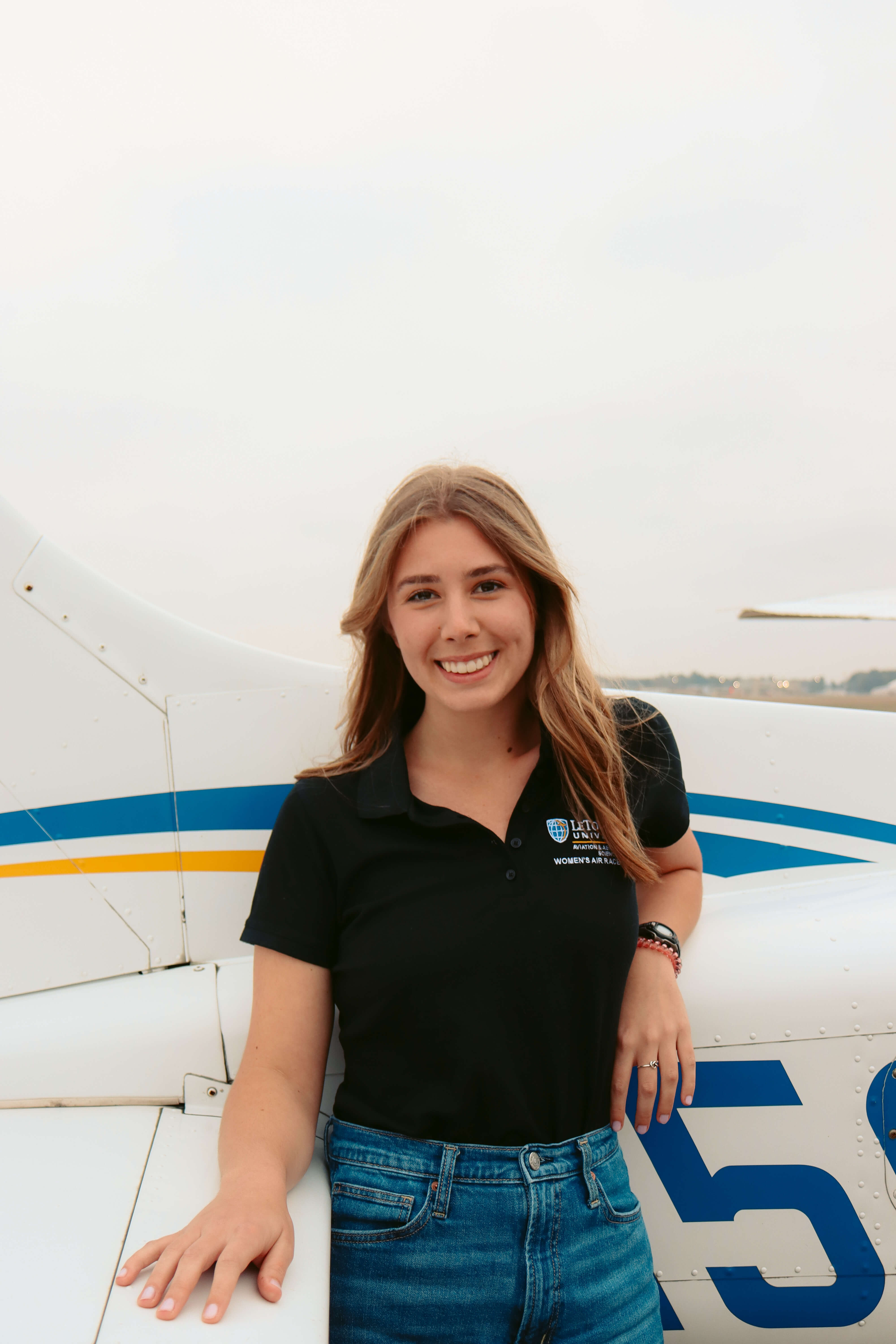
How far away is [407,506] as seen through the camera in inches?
64.2

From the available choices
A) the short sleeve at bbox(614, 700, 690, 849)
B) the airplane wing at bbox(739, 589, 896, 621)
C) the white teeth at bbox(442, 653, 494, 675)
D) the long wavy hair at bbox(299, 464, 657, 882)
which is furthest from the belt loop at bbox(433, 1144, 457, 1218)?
the airplane wing at bbox(739, 589, 896, 621)

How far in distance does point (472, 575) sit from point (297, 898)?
65cm

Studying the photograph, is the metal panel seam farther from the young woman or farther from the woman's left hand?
the woman's left hand

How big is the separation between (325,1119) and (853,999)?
1107mm

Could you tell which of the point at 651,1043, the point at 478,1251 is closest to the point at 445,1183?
the point at 478,1251

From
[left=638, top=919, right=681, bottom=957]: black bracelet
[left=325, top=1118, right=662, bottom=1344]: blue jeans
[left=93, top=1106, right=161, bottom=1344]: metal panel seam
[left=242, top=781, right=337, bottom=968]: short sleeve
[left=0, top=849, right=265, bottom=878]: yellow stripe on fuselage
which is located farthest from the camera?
[left=0, top=849, right=265, bottom=878]: yellow stripe on fuselage

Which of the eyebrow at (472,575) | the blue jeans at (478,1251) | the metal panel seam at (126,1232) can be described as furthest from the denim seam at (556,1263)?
the eyebrow at (472,575)

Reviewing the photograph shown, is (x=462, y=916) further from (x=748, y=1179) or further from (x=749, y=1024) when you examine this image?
(x=748, y=1179)

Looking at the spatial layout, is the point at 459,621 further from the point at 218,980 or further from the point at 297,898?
the point at 218,980

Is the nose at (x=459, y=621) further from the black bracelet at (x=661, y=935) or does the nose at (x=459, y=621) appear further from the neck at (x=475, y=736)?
the black bracelet at (x=661, y=935)

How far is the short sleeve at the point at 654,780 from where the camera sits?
1.72 m

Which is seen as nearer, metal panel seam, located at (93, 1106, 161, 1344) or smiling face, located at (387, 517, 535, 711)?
metal panel seam, located at (93, 1106, 161, 1344)

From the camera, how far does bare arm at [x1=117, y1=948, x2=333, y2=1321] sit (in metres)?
1.12

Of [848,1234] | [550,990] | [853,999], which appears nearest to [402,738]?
[550,990]
